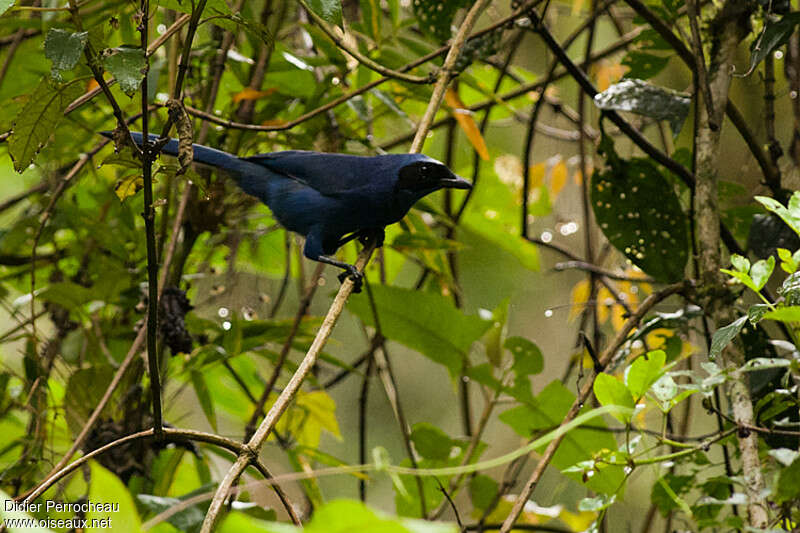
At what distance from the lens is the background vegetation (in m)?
1.26

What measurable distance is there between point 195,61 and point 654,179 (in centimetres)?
138

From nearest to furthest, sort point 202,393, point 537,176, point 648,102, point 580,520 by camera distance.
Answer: point 648,102, point 202,393, point 580,520, point 537,176

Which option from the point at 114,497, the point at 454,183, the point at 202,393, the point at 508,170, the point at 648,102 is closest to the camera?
the point at 114,497

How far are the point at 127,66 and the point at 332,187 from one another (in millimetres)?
1030

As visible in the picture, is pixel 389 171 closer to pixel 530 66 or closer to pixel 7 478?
pixel 7 478

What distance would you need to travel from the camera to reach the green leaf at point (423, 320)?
2.15 meters

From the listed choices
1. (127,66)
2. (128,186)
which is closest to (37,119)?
(128,186)

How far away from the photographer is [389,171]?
6.57 ft

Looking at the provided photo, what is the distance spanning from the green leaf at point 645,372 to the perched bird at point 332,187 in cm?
91

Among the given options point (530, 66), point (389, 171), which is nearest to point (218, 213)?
point (389, 171)

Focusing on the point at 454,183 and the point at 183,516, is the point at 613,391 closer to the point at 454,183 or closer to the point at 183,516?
the point at 454,183

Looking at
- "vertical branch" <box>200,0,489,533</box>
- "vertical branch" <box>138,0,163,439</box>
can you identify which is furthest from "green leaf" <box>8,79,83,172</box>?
"vertical branch" <box>200,0,489,533</box>

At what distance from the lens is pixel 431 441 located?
7.42 feet

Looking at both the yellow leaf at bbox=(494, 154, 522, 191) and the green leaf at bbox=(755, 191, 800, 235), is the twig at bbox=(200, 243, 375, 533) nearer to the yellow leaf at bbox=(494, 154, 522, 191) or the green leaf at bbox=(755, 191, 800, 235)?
the green leaf at bbox=(755, 191, 800, 235)
